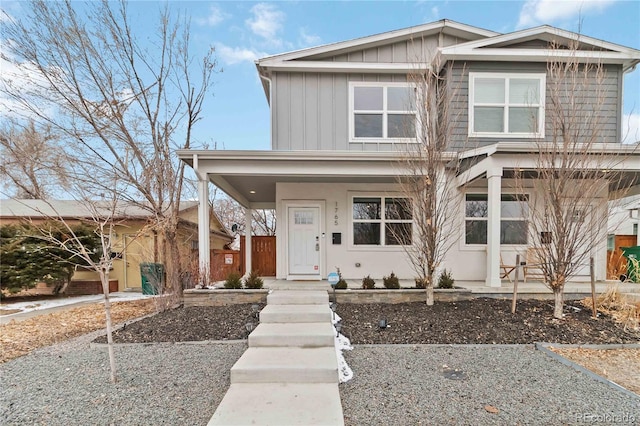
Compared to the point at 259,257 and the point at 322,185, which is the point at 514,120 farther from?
the point at 259,257

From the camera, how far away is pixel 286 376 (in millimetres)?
3082

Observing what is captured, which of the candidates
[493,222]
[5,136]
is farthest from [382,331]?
[5,136]

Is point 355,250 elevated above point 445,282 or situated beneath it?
elevated above

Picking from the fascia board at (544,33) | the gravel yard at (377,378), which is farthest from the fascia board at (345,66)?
the gravel yard at (377,378)

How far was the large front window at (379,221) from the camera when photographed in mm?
7895

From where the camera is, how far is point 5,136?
32.6ft

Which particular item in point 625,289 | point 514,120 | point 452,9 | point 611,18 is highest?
point 452,9

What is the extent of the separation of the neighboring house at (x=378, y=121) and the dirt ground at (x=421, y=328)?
85.3 inches

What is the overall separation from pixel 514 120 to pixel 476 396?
23.6 feet

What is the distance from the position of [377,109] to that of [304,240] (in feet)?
13.4

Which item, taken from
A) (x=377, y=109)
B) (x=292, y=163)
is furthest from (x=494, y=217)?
(x=292, y=163)

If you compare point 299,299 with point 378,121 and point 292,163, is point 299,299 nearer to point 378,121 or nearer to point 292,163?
point 292,163

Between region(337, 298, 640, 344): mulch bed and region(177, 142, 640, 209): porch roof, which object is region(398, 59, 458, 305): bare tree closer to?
region(177, 142, 640, 209): porch roof

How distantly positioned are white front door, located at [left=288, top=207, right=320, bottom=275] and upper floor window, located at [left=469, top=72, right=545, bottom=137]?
4756 millimetres
